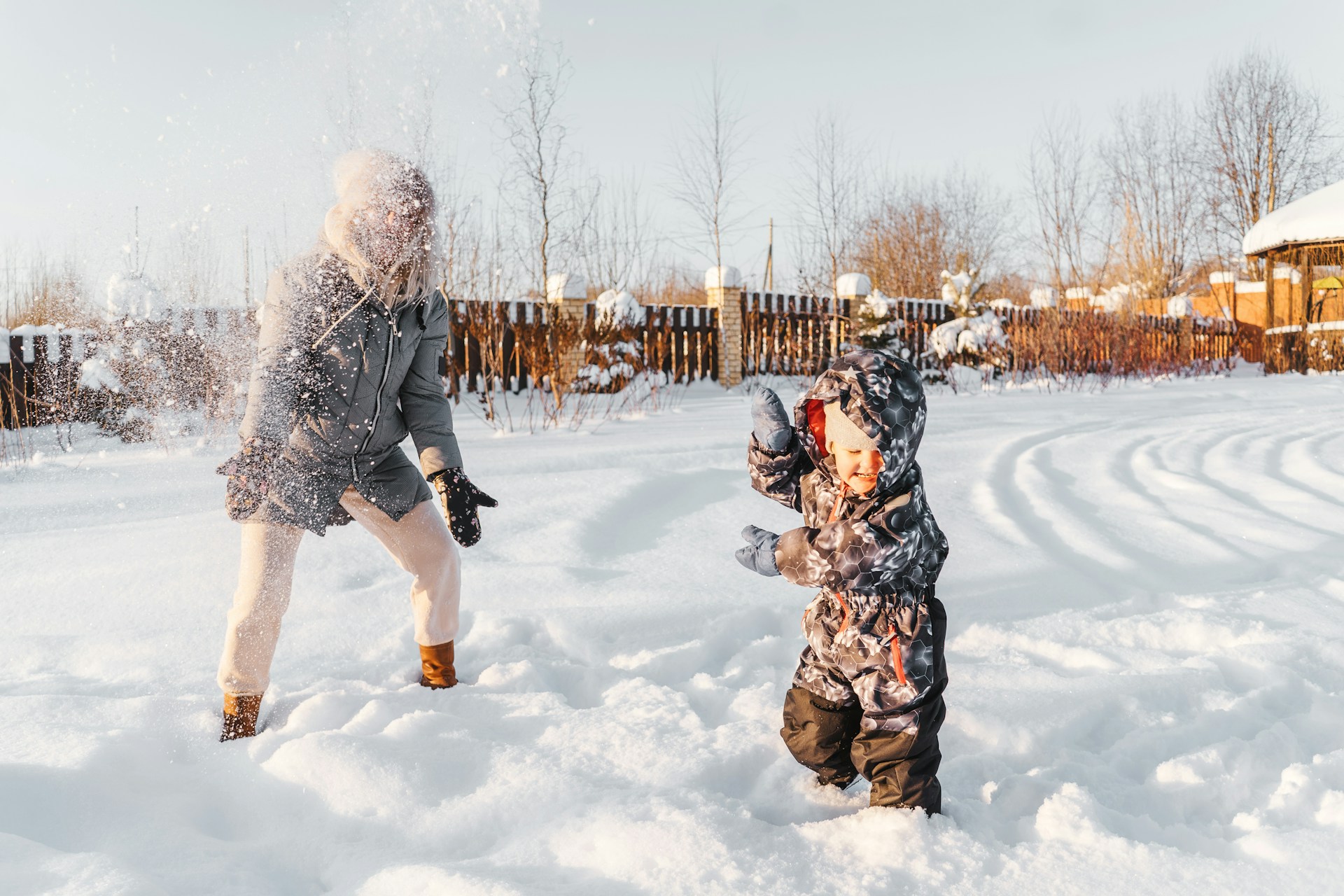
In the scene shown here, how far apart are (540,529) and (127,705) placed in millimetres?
1713

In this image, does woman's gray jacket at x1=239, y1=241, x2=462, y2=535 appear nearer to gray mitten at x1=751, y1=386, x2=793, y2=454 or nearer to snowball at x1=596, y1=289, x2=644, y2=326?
gray mitten at x1=751, y1=386, x2=793, y2=454

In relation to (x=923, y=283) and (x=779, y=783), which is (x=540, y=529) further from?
(x=923, y=283)

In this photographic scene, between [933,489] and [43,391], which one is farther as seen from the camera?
[43,391]

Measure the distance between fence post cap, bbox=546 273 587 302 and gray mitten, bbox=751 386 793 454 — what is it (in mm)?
9269

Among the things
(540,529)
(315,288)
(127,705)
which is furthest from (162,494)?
(315,288)

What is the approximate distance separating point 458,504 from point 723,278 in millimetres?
10848

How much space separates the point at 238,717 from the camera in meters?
1.92

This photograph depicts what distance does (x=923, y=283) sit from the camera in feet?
79.6

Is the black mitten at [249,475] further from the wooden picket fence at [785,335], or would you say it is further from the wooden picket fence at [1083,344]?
the wooden picket fence at [1083,344]

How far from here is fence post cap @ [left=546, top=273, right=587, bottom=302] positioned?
10688mm

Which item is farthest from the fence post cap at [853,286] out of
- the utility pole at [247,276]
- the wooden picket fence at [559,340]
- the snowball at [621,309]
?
the utility pole at [247,276]

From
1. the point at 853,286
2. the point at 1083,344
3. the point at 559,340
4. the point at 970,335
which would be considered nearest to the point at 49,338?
the point at 559,340

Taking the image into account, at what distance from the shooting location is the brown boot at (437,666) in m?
2.20

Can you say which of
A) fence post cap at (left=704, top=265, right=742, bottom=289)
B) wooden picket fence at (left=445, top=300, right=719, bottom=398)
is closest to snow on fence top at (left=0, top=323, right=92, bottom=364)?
wooden picket fence at (left=445, top=300, right=719, bottom=398)
